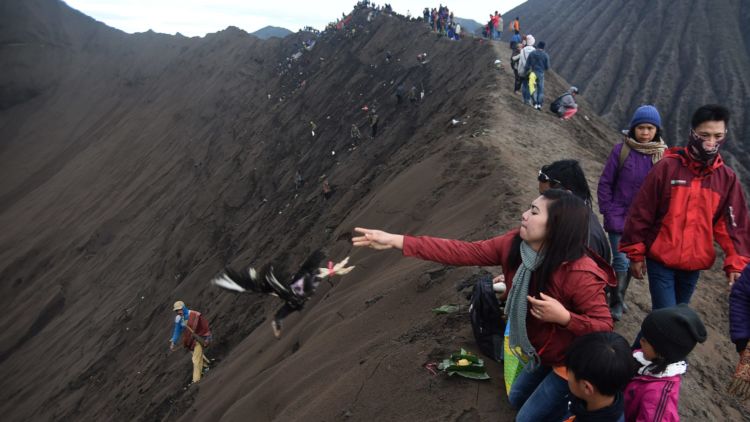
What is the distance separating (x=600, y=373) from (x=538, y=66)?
864 cm

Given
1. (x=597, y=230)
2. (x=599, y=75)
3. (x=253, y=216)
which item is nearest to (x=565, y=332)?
(x=597, y=230)

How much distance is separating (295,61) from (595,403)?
28.4 m

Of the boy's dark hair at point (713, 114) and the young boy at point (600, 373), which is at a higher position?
the boy's dark hair at point (713, 114)

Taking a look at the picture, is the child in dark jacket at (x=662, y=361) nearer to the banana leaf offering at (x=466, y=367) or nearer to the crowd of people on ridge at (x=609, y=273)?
the crowd of people on ridge at (x=609, y=273)

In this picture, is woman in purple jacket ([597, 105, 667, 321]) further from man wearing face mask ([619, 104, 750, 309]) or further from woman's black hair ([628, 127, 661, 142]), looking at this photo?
man wearing face mask ([619, 104, 750, 309])

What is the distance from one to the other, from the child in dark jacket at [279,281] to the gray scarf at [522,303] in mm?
1116

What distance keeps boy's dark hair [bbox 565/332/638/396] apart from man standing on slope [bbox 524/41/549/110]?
8.02 metres

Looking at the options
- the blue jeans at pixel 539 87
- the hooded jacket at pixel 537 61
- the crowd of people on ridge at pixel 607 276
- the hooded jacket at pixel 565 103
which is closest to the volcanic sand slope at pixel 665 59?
the hooded jacket at pixel 565 103

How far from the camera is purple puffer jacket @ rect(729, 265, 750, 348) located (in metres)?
2.20

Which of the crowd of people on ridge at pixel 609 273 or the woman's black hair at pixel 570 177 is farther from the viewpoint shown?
the woman's black hair at pixel 570 177

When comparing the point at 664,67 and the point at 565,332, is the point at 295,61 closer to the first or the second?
the point at 664,67

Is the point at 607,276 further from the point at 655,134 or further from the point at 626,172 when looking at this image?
the point at 655,134

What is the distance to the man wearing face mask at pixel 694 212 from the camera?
2754 mm

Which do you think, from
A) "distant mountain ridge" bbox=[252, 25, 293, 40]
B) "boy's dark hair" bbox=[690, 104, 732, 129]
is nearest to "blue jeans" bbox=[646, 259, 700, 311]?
"boy's dark hair" bbox=[690, 104, 732, 129]
